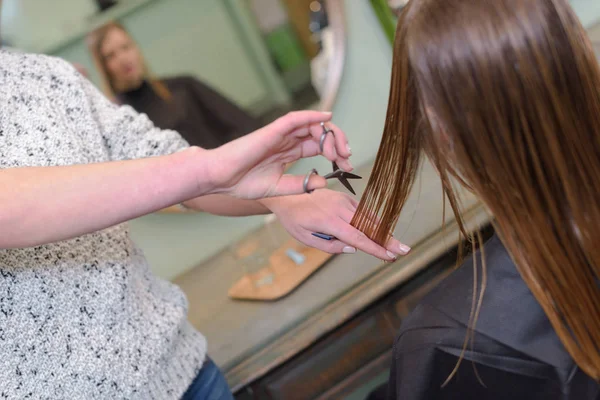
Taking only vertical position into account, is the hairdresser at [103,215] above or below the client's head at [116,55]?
below

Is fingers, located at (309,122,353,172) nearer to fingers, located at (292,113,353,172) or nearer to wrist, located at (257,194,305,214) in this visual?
fingers, located at (292,113,353,172)

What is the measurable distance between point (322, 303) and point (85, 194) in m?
0.71

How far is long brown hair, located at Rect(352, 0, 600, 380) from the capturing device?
0.67 m

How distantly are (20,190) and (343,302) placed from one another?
75 centimetres

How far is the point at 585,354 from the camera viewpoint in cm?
70

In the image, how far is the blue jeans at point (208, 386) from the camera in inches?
39.0

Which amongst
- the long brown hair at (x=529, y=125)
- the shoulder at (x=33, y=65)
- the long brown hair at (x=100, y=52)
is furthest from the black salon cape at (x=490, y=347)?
the long brown hair at (x=100, y=52)

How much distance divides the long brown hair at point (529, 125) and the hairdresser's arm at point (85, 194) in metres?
0.30

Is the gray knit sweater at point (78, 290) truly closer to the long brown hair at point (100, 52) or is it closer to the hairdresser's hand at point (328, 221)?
the hairdresser's hand at point (328, 221)

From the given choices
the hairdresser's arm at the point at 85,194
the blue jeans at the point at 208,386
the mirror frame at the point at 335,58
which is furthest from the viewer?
the mirror frame at the point at 335,58

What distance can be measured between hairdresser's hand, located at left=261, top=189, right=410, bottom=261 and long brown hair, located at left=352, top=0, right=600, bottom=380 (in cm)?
19

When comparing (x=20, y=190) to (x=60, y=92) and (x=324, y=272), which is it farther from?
(x=324, y=272)

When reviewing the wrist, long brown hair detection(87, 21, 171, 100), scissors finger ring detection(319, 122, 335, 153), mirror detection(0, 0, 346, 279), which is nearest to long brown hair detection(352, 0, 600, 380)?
scissors finger ring detection(319, 122, 335, 153)

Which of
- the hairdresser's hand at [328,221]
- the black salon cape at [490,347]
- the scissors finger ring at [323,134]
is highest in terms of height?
the scissors finger ring at [323,134]
